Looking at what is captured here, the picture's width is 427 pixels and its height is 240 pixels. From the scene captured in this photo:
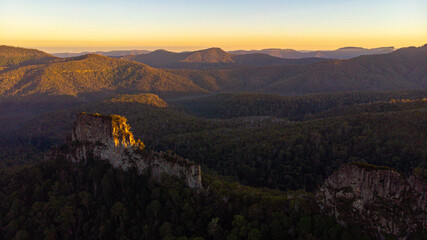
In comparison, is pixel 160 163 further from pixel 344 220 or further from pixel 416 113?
pixel 416 113

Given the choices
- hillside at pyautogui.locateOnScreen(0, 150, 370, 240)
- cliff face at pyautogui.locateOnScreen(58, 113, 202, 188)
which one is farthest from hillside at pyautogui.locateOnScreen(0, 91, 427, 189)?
cliff face at pyautogui.locateOnScreen(58, 113, 202, 188)

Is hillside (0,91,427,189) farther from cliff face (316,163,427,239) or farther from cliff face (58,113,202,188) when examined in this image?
cliff face (316,163,427,239)

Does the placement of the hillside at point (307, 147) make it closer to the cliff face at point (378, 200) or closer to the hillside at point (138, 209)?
the hillside at point (138, 209)


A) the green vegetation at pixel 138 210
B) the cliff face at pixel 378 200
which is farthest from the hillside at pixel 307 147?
the cliff face at pixel 378 200

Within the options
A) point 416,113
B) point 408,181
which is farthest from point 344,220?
point 416,113

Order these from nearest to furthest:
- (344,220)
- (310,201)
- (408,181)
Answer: (408,181) < (344,220) < (310,201)
